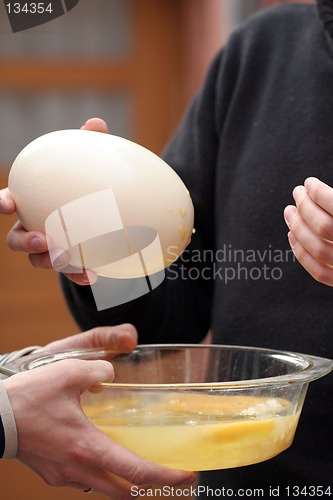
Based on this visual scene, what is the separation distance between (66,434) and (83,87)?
85.4 inches

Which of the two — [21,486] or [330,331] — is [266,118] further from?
[21,486]

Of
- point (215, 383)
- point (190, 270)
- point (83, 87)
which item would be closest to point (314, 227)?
point (215, 383)

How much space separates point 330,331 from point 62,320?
1.94m

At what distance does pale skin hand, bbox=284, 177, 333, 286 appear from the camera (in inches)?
26.1

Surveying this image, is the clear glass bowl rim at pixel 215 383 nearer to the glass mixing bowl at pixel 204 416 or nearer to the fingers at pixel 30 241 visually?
the glass mixing bowl at pixel 204 416

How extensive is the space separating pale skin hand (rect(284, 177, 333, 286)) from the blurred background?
199cm

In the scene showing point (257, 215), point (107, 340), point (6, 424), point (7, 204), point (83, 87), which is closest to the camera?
point (6, 424)

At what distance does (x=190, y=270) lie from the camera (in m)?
1.07

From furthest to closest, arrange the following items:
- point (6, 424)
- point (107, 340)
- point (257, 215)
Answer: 1. point (257, 215)
2. point (107, 340)
3. point (6, 424)

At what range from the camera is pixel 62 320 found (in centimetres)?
273

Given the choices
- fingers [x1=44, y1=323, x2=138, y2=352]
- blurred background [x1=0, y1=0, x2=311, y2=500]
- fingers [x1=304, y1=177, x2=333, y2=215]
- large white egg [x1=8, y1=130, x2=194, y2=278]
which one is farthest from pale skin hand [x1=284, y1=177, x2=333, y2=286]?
blurred background [x1=0, y1=0, x2=311, y2=500]

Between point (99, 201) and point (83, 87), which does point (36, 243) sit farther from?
point (83, 87)

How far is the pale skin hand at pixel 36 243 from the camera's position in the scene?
0.74 metres

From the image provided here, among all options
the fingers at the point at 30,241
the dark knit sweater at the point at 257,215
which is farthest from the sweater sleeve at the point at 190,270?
the fingers at the point at 30,241
